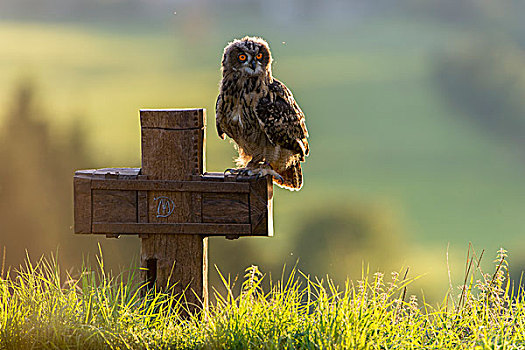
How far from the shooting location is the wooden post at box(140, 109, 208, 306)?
397 cm

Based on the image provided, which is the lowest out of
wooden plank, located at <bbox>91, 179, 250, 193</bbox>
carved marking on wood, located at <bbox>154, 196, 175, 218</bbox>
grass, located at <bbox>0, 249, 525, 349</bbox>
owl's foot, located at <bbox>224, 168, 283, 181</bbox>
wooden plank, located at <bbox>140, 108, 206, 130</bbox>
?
grass, located at <bbox>0, 249, 525, 349</bbox>

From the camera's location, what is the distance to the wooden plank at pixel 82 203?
402 centimetres


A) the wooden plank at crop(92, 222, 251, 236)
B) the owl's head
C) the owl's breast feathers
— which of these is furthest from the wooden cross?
the owl's head

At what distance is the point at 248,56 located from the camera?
4.20 meters

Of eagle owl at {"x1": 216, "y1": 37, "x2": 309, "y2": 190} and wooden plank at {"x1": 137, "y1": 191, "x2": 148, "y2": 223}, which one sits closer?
wooden plank at {"x1": 137, "y1": 191, "x2": 148, "y2": 223}

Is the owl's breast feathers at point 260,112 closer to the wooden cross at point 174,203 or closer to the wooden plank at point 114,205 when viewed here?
the wooden cross at point 174,203

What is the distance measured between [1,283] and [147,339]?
1.02 meters

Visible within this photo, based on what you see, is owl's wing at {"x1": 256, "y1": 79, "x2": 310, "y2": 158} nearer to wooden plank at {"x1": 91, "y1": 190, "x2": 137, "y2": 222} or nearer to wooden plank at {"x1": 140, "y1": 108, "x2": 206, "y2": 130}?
wooden plank at {"x1": 140, "y1": 108, "x2": 206, "y2": 130}

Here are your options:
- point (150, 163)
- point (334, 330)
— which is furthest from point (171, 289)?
point (334, 330)

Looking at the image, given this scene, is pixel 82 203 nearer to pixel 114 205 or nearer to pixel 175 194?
pixel 114 205

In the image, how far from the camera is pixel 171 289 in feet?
13.1

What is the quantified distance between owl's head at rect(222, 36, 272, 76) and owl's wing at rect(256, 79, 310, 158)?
0.17 meters

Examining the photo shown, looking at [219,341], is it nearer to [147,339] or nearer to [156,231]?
[147,339]

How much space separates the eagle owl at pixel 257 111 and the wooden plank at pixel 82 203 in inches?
37.6
